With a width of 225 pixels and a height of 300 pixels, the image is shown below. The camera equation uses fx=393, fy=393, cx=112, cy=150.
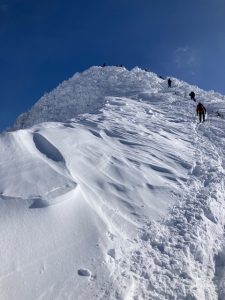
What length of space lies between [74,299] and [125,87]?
101 ft

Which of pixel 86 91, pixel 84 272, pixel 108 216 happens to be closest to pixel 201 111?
pixel 108 216

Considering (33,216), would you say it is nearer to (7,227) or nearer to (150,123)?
(7,227)

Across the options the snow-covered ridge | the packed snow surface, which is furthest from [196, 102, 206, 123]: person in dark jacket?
the snow-covered ridge

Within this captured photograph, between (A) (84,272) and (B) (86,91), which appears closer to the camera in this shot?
(A) (84,272)

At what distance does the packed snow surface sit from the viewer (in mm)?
6738

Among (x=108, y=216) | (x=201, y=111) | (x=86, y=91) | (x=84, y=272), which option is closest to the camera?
(x=84, y=272)

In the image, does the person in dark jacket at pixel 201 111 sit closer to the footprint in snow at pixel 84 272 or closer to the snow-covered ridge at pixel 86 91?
the snow-covered ridge at pixel 86 91

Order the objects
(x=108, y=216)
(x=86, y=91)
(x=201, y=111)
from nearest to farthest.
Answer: (x=108, y=216) < (x=201, y=111) < (x=86, y=91)

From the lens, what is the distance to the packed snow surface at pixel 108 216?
6.74 m

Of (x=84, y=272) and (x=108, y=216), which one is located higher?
(x=108, y=216)

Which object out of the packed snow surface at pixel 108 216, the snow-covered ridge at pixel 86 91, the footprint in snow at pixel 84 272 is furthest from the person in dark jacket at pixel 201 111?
the footprint in snow at pixel 84 272

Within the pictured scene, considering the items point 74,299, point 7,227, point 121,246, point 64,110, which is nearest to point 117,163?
point 121,246

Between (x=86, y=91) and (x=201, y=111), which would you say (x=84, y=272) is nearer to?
(x=201, y=111)

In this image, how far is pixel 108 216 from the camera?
28.6 feet
